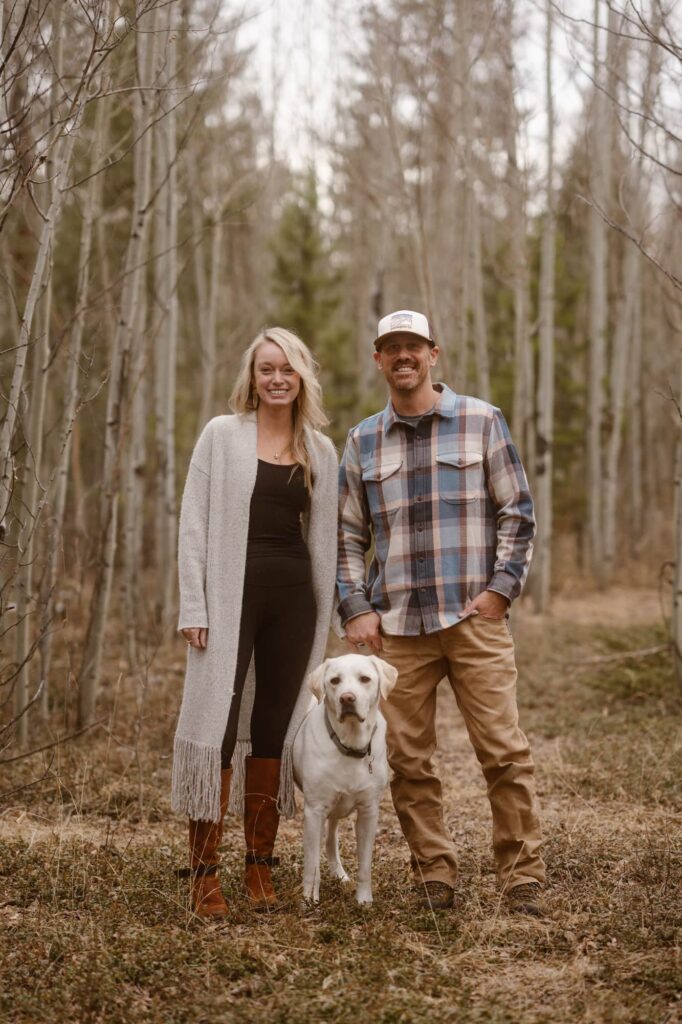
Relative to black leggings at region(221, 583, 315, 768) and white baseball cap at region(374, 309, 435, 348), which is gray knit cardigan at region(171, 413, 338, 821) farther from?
white baseball cap at region(374, 309, 435, 348)

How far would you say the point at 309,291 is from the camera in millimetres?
19531

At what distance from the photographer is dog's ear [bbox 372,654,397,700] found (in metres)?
4.09

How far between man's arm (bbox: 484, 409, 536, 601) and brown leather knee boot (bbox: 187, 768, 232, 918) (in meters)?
1.40

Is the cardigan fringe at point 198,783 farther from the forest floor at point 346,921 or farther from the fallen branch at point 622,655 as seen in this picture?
the fallen branch at point 622,655

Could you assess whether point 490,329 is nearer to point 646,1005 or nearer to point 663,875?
point 663,875

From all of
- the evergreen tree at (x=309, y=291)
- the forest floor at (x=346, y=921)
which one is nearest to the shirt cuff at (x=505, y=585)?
the forest floor at (x=346, y=921)

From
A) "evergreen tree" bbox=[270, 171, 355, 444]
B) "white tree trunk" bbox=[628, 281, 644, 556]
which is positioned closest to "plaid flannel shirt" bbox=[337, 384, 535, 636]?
"evergreen tree" bbox=[270, 171, 355, 444]

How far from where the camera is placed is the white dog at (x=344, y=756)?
13.1 feet

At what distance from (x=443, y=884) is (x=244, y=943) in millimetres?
982

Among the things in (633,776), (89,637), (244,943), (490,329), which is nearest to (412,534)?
(244,943)

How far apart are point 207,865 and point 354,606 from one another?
1.22 m

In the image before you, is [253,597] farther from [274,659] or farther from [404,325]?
[404,325]

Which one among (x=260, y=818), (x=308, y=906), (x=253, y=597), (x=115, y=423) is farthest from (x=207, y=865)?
(x=115, y=423)

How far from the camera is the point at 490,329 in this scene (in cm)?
1788
